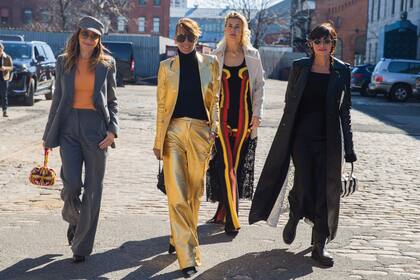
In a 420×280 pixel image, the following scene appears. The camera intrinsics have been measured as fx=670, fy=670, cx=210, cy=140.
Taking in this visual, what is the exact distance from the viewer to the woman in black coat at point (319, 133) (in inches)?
202

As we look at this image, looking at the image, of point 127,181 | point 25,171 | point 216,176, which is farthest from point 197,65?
point 25,171

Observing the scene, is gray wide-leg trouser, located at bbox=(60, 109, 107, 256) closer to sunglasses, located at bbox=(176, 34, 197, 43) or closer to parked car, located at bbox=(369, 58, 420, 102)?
sunglasses, located at bbox=(176, 34, 197, 43)

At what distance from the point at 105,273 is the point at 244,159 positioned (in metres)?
1.85

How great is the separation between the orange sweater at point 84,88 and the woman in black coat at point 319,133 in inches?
59.4

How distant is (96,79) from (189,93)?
2.29ft

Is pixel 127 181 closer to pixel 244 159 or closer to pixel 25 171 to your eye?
pixel 25 171

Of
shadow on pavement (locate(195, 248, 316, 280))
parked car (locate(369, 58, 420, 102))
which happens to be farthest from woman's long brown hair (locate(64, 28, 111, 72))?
parked car (locate(369, 58, 420, 102))

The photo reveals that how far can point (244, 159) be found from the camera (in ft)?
19.9

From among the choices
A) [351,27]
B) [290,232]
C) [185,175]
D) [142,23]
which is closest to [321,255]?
[290,232]

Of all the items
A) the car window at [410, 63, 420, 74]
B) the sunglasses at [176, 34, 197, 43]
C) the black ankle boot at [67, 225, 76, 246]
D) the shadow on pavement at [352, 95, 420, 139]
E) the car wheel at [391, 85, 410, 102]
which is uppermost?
the sunglasses at [176, 34, 197, 43]

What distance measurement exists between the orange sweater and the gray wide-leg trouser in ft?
0.17

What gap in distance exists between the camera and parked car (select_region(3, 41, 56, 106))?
18.2 meters

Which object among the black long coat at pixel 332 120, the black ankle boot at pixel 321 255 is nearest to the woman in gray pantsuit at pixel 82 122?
the black long coat at pixel 332 120

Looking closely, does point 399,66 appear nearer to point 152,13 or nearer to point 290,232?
point 290,232
